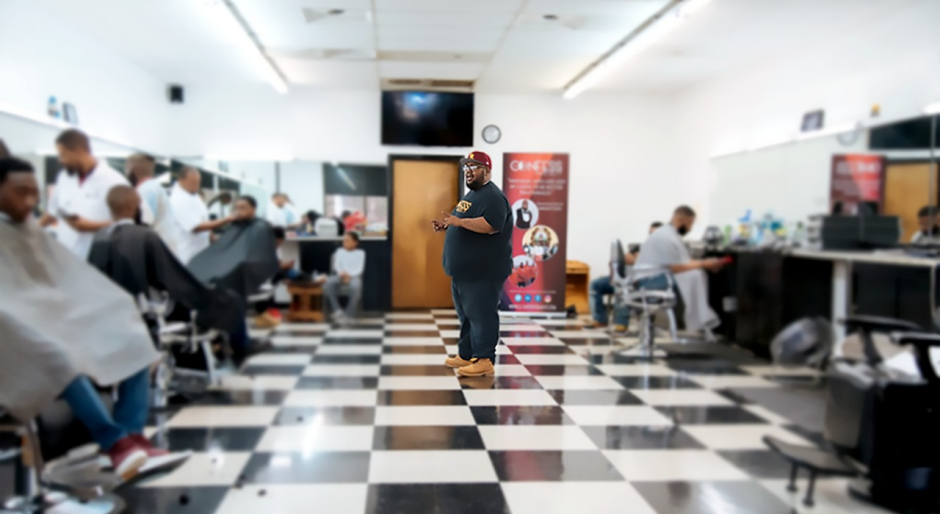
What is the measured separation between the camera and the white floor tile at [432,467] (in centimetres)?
199

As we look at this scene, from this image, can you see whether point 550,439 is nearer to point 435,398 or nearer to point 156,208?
point 435,398

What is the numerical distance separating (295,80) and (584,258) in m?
1.05

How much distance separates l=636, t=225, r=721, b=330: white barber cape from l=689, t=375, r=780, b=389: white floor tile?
22.3 inches

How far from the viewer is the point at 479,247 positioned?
1.02 feet

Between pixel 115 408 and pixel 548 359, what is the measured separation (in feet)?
6.26

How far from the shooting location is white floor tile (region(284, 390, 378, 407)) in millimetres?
2797

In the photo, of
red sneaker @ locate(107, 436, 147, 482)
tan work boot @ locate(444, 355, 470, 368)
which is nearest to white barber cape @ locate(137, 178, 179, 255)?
tan work boot @ locate(444, 355, 470, 368)

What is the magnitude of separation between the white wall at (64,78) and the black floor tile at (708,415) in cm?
196

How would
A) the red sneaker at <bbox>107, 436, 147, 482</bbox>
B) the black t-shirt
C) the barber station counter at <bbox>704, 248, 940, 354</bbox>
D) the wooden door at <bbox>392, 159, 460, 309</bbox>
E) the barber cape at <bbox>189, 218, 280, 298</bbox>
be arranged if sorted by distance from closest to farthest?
the black t-shirt → the wooden door at <bbox>392, 159, 460, 309</bbox> → the barber station counter at <bbox>704, 248, 940, 354</bbox> → the barber cape at <bbox>189, 218, 280, 298</bbox> → the red sneaker at <bbox>107, 436, 147, 482</bbox>

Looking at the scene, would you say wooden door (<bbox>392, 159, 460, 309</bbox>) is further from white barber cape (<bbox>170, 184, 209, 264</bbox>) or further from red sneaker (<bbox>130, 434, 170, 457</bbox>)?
red sneaker (<bbox>130, 434, 170, 457</bbox>)

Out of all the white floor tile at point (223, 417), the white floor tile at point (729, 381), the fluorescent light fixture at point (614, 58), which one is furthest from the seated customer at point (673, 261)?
the white floor tile at point (223, 417)

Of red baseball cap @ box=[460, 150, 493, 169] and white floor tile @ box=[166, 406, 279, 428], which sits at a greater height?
red baseball cap @ box=[460, 150, 493, 169]

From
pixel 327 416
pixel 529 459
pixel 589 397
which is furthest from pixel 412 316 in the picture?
pixel 327 416

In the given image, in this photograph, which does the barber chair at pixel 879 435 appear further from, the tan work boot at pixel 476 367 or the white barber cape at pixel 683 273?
the tan work boot at pixel 476 367
